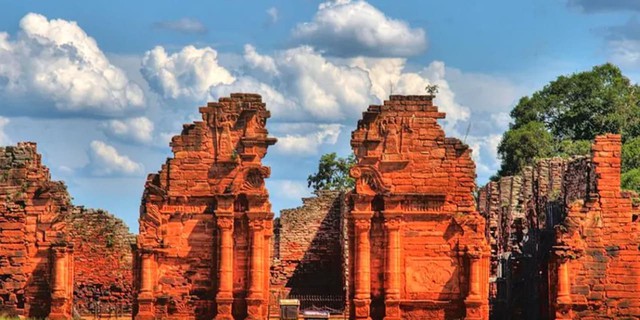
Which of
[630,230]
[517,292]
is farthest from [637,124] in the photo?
[630,230]

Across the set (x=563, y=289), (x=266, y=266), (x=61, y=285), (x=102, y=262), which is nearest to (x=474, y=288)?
(x=563, y=289)

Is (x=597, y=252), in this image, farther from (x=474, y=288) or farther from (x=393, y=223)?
(x=393, y=223)

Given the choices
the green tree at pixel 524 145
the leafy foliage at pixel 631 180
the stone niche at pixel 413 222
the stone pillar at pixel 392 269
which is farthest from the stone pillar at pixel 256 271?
the green tree at pixel 524 145

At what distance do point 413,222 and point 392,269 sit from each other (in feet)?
4.84

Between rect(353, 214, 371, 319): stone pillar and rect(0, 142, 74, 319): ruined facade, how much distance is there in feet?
26.9

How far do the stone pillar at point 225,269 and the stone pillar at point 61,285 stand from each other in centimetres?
445

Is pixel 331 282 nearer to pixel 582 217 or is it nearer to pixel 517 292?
pixel 517 292

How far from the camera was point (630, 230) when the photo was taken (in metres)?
45.4

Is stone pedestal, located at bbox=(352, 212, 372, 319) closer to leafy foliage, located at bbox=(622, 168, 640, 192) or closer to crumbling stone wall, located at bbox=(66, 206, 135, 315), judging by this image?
crumbling stone wall, located at bbox=(66, 206, 135, 315)

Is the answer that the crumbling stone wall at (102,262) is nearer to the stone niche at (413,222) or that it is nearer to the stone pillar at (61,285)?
the stone pillar at (61,285)

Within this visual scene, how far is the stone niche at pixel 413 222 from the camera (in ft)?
148

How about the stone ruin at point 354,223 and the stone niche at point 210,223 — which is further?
the stone niche at point 210,223

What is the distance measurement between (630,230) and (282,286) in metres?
18.3

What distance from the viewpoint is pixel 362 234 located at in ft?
149
